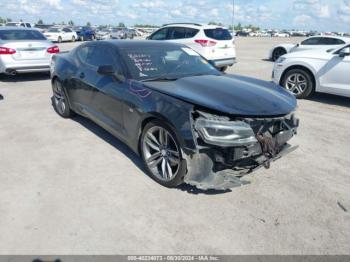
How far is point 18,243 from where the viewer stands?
2.81 m

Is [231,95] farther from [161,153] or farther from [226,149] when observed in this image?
[161,153]

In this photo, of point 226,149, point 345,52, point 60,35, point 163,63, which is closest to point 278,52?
point 345,52

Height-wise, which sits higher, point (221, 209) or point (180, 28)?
point (180, 28)

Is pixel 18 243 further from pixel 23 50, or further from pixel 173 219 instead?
pixel 23 50

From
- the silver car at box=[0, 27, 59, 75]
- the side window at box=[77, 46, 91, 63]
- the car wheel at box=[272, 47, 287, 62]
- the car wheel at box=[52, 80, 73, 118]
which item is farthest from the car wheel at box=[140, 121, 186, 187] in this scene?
the car wheel at box=[272, 47, 287, 62]

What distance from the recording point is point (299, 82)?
805 centimetres

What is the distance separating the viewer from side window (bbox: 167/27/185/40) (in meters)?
12.4

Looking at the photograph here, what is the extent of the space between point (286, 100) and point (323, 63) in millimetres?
4389

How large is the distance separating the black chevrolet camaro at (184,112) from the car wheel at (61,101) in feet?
3.22

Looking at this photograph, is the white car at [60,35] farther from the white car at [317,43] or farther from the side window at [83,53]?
the side window at [83,53]

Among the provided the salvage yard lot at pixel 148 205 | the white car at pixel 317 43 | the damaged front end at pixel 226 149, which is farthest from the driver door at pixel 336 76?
the white car at pixel 317 43

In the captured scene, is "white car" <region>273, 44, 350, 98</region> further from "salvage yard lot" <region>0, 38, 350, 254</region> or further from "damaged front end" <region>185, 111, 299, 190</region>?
"damaged front end" <region>185, 111, 299, 190</region>

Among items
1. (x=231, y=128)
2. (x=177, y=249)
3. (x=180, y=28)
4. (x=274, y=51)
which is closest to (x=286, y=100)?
(x=231, y=128)

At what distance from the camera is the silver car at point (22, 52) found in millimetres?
9336
